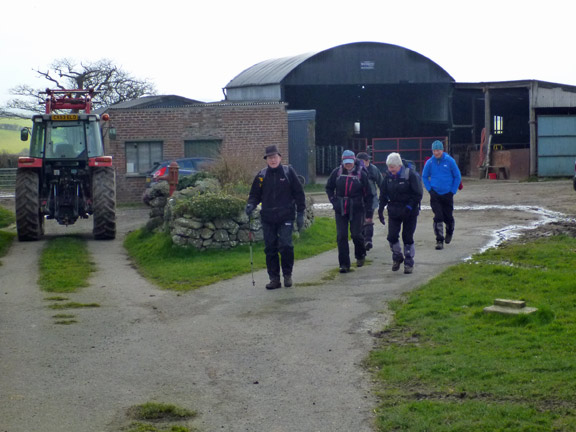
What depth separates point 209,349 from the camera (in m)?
7.62

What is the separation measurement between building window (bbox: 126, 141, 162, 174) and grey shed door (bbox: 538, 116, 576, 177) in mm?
15239

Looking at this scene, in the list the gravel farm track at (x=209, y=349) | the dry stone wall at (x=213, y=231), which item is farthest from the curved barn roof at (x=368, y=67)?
the gravel farm track at (x=209, y=349)

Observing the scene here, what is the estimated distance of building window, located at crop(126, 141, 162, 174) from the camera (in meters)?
31.7

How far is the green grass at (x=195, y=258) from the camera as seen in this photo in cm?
1210

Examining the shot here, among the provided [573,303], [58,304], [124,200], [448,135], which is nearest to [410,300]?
[573,303]

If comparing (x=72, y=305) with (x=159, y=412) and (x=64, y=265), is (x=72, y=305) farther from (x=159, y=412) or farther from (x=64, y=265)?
(x=159, y=412)

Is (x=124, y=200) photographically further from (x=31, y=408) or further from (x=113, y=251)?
(x=31, y=408)

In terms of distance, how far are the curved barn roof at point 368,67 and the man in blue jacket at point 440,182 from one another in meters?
25.1

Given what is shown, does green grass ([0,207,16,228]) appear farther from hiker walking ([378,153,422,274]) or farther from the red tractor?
hiker walking ([378,153,422,274])

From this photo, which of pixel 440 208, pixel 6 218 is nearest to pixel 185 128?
pixel 6 218

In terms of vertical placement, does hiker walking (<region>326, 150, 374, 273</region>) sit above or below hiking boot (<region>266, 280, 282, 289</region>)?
above

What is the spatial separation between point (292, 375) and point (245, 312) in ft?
8.94

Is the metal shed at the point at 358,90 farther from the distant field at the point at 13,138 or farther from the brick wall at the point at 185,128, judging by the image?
the distant field at the point at 13,138

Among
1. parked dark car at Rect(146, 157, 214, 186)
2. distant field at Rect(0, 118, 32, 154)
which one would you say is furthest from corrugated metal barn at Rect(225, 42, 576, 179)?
distant field at Rect(0, 118, 32, 154)
